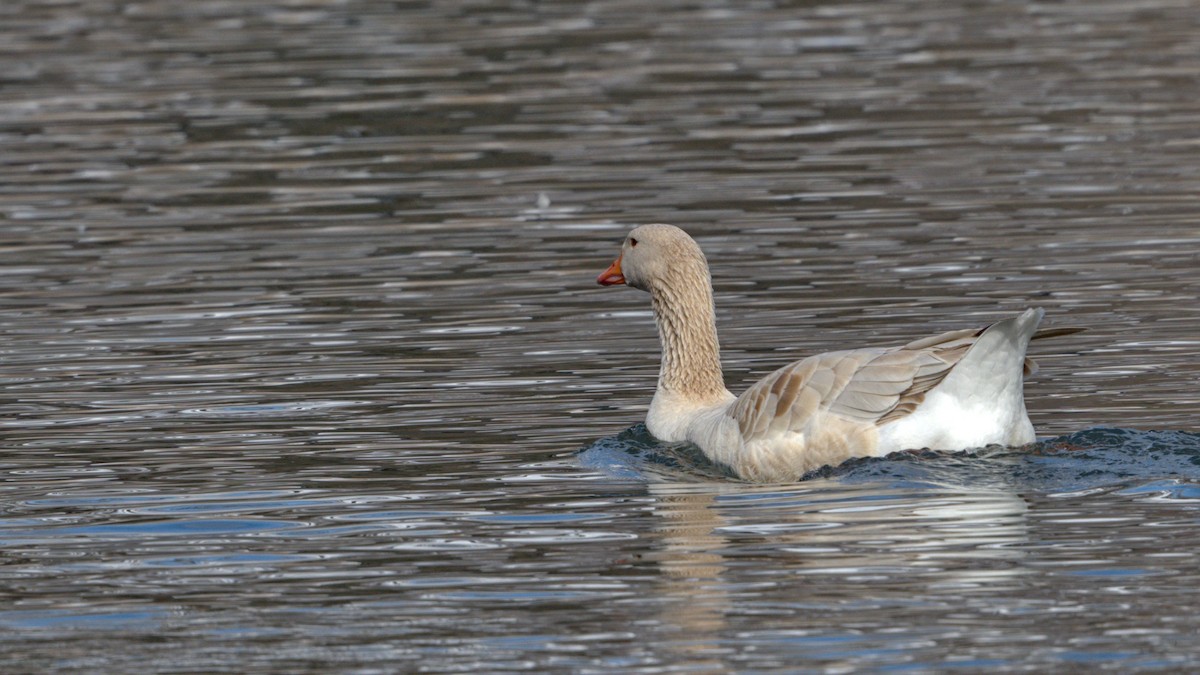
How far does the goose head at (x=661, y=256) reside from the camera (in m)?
13.1

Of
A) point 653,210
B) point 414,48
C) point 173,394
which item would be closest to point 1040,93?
point 653,210

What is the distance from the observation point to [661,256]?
43.2ft

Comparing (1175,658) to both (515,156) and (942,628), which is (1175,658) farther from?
(515,156)

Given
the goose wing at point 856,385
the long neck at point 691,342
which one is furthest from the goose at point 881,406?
the long neck at point 691,342

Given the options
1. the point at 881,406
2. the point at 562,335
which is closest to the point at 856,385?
the point at 881,406

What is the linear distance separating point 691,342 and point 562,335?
253 cm

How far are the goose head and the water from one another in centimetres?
93

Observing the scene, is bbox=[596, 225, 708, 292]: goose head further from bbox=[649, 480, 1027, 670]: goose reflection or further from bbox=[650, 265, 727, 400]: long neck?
→ bbox=[649, 480, 1027, 670]: goose reflection

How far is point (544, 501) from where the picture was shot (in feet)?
35.3

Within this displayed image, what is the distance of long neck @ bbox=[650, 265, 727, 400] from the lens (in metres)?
12.9

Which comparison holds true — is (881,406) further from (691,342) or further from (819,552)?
(691,342)

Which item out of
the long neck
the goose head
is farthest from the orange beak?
the long neck

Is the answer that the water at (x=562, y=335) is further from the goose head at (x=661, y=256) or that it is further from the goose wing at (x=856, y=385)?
the goose head at (x=661, y=256)

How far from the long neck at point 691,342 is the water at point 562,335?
17.8 inches
